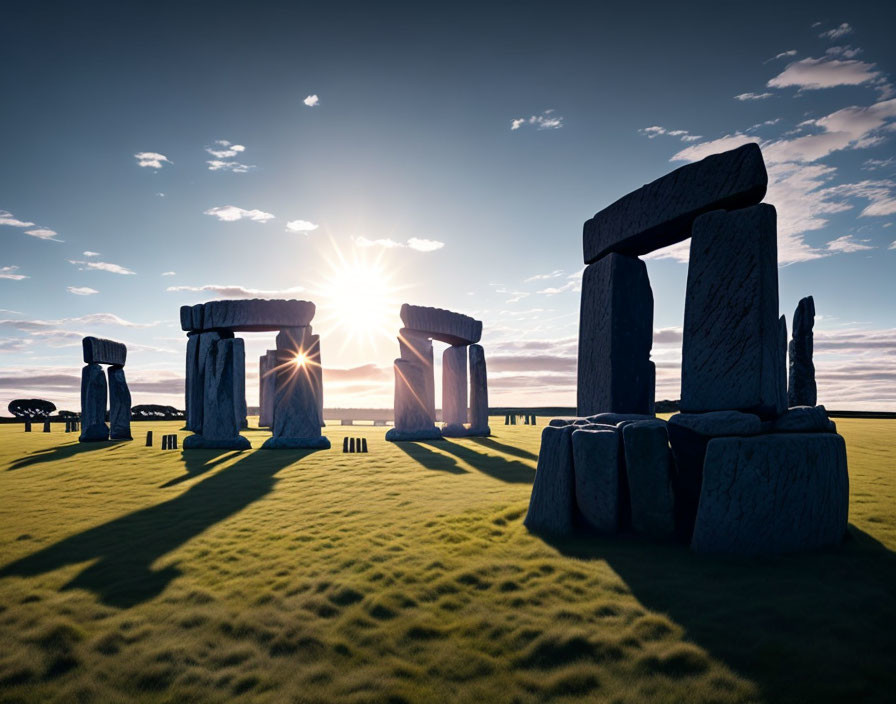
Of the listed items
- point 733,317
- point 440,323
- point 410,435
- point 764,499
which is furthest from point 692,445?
point 440,323

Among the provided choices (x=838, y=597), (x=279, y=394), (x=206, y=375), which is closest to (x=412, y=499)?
(x=838, y=597)

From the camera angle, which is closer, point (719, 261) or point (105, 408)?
point (719, 261)

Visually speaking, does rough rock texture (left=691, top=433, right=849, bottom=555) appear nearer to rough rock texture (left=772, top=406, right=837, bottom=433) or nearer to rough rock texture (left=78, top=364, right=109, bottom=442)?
rough rock texture (left=772, top=406, right=837, bottom=433)

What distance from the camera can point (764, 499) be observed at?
4.25 meters

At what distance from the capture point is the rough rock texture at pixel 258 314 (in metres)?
14.2

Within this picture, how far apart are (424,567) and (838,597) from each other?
2968 millimetres

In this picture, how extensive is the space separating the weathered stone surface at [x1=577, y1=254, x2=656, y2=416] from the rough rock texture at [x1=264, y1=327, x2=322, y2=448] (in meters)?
9.12

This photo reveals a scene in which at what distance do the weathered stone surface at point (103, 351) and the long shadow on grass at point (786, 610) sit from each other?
16362 mm

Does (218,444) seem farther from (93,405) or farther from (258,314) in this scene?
(93,405)

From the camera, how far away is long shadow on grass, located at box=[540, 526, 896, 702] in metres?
2.64

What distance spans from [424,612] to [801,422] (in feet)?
11.9

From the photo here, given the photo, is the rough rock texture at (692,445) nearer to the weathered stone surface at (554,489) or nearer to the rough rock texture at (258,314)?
the weathered stone surface at (554,489)

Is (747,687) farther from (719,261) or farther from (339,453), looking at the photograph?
(339,453)

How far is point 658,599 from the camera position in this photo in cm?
352
